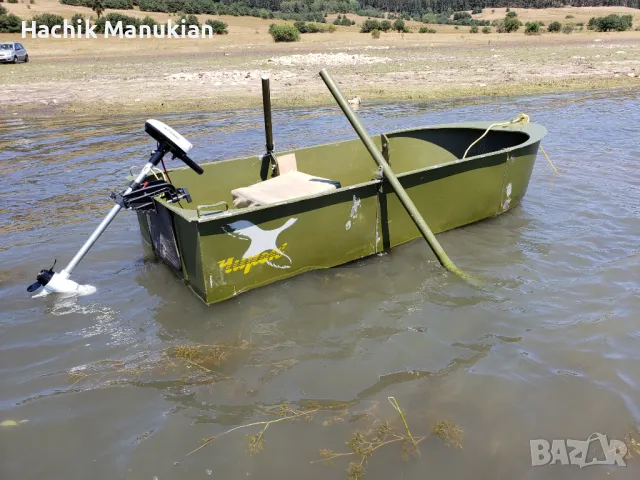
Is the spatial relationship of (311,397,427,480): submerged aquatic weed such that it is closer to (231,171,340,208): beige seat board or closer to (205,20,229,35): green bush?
(231,171,340,208): beige seat board

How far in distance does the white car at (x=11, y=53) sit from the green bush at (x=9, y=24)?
1763 centimetres

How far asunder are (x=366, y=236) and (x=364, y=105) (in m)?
11.0

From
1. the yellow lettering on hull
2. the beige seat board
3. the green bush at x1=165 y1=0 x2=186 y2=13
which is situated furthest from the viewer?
the green bush at x1=165 y1=0 x2=186 y2=13

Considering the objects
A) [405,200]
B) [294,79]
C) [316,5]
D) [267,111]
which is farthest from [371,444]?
[316,5]

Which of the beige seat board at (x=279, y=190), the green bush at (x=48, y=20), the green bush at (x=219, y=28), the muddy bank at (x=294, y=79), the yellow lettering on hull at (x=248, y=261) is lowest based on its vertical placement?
the yellow lettering on hull at (x=248, y=261)

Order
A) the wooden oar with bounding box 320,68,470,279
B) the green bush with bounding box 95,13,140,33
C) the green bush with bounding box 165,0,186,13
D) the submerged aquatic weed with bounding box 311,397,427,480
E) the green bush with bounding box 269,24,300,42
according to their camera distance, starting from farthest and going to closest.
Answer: the green bush with bounding box 165,0,186,13, the green bush with bounding box 95,13,140,33, the green bush with bounding box 269,24,300,42, the wooden oar with bounding box 320,68,470,279, the submerged aquatic weed with bounding box 311,397,427,480


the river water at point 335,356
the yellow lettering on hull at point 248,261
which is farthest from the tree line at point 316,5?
the yellow lettering on hull at point 248,261

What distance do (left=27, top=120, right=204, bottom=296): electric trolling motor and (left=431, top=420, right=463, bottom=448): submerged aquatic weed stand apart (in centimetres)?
302

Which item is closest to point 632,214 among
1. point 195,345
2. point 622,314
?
point 622,314

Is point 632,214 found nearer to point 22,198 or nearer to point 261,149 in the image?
point 261,149

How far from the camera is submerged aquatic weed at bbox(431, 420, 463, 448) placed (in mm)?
3244

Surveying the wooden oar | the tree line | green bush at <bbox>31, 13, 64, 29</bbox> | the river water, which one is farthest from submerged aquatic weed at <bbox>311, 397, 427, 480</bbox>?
the tree line

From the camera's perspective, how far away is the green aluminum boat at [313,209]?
15.3 ft

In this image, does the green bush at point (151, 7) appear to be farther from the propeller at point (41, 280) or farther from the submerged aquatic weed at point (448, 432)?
the submerged aquatic weed at point (448, 432)
